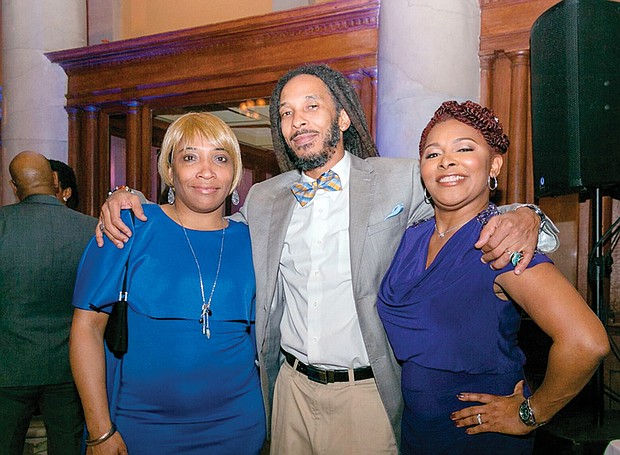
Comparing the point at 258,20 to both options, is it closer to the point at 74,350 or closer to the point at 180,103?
the point at 180,103

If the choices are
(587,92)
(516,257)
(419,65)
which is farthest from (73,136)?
(516,257)

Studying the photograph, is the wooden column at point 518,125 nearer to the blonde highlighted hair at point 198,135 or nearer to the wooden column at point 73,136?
the blonde highlighted hair at point 198,135

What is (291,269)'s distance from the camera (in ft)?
6.47

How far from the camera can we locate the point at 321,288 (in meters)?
1.89

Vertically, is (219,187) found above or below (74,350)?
above

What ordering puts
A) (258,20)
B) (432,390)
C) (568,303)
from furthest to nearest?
(258,20)
(432,390)
(568,303)

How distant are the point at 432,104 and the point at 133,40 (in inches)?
120

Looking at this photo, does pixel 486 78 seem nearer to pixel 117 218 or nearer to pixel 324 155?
pixel 324 155

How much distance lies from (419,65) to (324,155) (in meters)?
1.56

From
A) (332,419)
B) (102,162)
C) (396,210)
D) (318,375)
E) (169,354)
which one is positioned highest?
(102,162)

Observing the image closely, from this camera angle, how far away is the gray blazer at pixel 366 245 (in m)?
1.80

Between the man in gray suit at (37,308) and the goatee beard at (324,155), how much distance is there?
145cm

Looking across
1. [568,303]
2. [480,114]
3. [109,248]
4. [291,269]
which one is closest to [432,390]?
[568,303]

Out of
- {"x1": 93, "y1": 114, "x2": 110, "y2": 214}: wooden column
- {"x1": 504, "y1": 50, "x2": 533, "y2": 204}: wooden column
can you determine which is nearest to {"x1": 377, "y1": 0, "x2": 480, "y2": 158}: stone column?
{"x1": 504, "y1": 50, "x2": 533, "y2": 204}: wooden column
